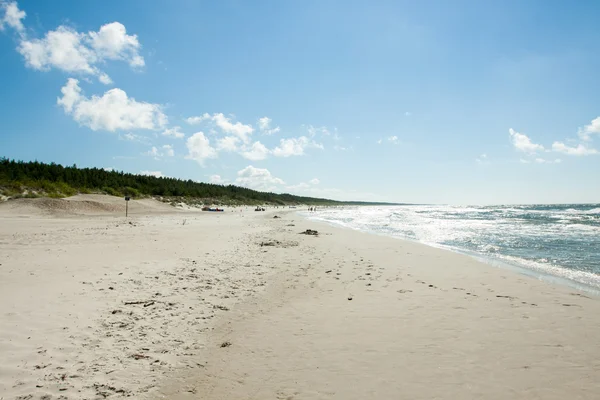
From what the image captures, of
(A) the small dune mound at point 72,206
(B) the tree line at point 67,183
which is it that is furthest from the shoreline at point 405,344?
(B) the tree line at point 67,183

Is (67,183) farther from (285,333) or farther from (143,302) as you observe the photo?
(285,333)

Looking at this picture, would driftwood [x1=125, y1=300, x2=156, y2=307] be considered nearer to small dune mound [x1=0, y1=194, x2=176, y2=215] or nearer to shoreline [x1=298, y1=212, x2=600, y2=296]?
shoreline [x1=298, y1=212, x2=600, y2=296]

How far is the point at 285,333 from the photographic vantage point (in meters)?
5.60

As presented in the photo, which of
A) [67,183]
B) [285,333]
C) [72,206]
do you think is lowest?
[285,333]

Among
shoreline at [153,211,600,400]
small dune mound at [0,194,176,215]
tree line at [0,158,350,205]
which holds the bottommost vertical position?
shoreline at [153,211,600,400]

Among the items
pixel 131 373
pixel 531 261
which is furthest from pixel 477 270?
pixel 131 373

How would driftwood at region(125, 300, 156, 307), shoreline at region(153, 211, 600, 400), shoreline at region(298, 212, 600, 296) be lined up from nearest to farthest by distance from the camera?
shoreline at region(153, 211, 600, 400)
driftwood at region(125, 300, 156, 307)
shoreline at region(298, 212, 600, 296)

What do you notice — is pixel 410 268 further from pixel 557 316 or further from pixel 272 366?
pixel 272 366

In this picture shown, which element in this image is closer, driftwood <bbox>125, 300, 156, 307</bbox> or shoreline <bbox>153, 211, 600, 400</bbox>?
shoreline <bbox>153, 211, 600, 400</bbox>

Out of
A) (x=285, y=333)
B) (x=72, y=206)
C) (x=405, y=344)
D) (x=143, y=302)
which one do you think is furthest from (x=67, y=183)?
(x=405, y=344)

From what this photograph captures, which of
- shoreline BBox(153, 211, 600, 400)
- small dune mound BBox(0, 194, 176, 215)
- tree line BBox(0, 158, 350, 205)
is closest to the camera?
shoreline BBox(153, 211, 600, 400)

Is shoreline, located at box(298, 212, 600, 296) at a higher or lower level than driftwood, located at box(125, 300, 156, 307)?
higher

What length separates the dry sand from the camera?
13.0ft

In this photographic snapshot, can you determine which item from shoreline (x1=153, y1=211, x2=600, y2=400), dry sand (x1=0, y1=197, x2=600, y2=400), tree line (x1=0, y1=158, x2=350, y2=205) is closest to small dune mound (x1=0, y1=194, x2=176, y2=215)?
tree line (x1=0, y1=158, x2=350, y2=205)
